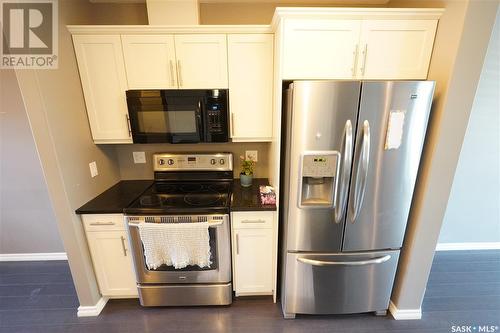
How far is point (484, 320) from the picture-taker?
1.73 meters

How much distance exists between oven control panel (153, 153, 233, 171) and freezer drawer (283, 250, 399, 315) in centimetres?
107

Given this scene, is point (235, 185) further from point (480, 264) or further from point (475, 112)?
point (480, 264)

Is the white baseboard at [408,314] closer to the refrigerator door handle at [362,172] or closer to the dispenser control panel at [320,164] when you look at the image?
the refrigerator door handle at [362,172]

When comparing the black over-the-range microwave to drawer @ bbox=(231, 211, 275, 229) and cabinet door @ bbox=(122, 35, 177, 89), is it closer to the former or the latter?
cabinet door @ bbox=(122, 35, 177, 89)

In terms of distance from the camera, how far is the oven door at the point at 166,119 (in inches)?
67.6

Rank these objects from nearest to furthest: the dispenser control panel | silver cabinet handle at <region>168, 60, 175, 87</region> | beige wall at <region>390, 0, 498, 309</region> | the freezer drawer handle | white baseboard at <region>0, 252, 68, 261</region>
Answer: beige wall at <region>390, 0, 498, 309</region> < the dispenser control panel < the freezer drawer handle < silver cabinet handle at <region>168, 60, 175, 87</region> < white baseboard at <region>0, 252, 68, 261</region>

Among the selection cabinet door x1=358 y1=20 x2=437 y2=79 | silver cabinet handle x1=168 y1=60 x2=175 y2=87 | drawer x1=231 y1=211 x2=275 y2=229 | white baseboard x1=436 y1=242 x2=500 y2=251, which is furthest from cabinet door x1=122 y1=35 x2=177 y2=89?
white baseboard x1=436 y1=242 x2=500 y2=251

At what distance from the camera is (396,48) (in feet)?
4.73

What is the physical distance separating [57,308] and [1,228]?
4.24ft

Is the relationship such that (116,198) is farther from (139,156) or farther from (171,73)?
(171,73)

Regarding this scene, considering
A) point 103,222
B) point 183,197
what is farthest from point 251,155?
point 103,222

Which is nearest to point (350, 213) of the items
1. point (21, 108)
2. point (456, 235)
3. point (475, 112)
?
point (475, 112)

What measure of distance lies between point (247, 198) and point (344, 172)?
31.7 inches

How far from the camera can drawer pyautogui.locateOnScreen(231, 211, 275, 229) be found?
5.49 ft
